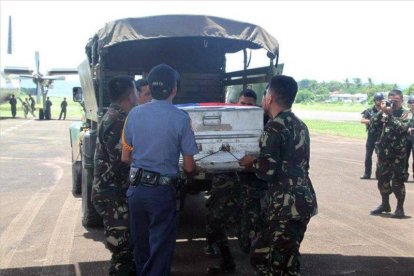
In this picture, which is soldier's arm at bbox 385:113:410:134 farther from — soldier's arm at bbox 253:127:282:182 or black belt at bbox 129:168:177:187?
black belt at bbox 129:168:177:187

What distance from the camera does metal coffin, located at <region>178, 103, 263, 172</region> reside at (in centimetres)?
493

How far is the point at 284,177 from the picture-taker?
3.95m

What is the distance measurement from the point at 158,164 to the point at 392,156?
17.5 feet

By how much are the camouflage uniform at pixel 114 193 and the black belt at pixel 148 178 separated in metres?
0.70

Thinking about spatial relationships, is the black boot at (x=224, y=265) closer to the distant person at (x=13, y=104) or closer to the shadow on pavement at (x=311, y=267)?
the shadow on pavement at (x=311, y=267)

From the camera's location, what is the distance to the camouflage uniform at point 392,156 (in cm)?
814

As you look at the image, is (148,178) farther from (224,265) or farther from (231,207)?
(224,265)

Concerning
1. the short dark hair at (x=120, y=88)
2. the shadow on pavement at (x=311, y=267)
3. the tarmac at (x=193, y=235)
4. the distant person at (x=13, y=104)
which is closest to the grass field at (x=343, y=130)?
the tarmac at (x=193, y=235)

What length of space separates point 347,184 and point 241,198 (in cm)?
641

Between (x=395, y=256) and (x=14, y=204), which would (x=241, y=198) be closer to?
(x=395, y=256)

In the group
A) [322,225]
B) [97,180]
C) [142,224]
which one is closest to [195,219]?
[322,225]

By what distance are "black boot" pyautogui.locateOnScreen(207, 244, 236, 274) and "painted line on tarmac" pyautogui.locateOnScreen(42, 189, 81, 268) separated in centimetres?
156

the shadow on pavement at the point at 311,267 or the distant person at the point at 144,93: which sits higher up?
the distant person at the point at 144,93

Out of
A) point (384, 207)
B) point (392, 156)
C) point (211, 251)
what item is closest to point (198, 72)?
point (392, 156)
